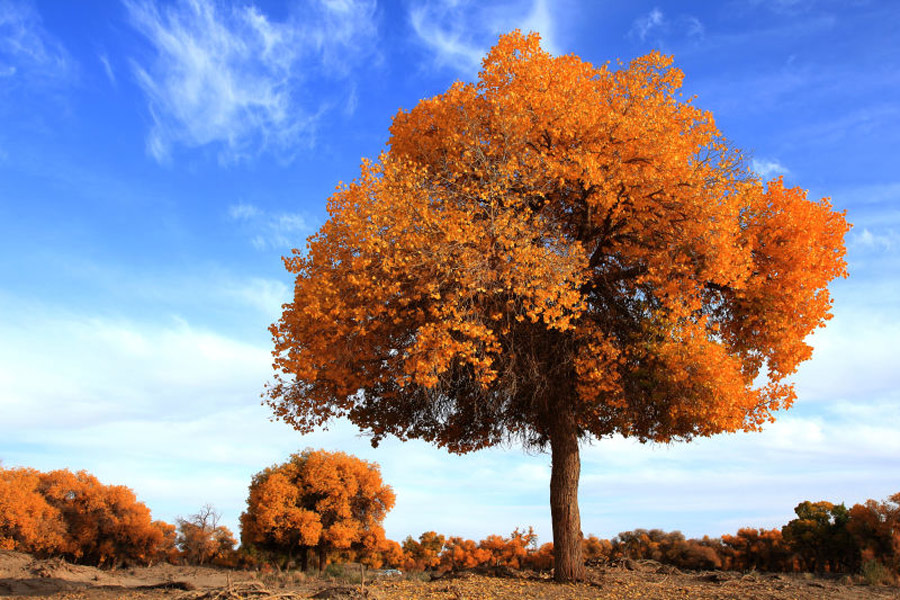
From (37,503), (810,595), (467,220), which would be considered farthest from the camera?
(37,503)

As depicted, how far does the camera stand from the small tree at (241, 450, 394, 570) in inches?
1298

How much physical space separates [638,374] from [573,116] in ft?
19.5

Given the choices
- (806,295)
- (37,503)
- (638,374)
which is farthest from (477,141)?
(37,503)

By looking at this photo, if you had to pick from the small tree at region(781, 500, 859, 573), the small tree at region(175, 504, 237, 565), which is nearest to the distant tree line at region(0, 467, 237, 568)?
the small tree at region(175, 504, 237, 565)

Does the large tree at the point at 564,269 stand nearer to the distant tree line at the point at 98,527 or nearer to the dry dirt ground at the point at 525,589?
the dry dirt ground at the point at 525,589

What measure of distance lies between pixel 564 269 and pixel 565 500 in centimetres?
593

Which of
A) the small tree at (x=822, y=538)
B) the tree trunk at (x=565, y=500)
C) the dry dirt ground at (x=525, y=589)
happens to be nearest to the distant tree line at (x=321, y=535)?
the small tree at (x=822, y=538)

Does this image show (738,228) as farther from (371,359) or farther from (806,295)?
(371,359)

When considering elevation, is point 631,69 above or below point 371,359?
above

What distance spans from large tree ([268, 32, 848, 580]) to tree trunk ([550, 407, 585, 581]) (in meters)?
0.05

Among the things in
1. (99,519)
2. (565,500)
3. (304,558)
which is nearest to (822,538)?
(565,500)

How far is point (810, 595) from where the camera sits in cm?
1376

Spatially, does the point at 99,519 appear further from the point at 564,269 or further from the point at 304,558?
the point at 564,269

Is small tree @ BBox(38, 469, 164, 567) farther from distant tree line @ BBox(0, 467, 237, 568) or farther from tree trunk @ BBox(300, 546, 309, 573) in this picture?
tree trunk @ BBox(300, 546, 309, 573)
